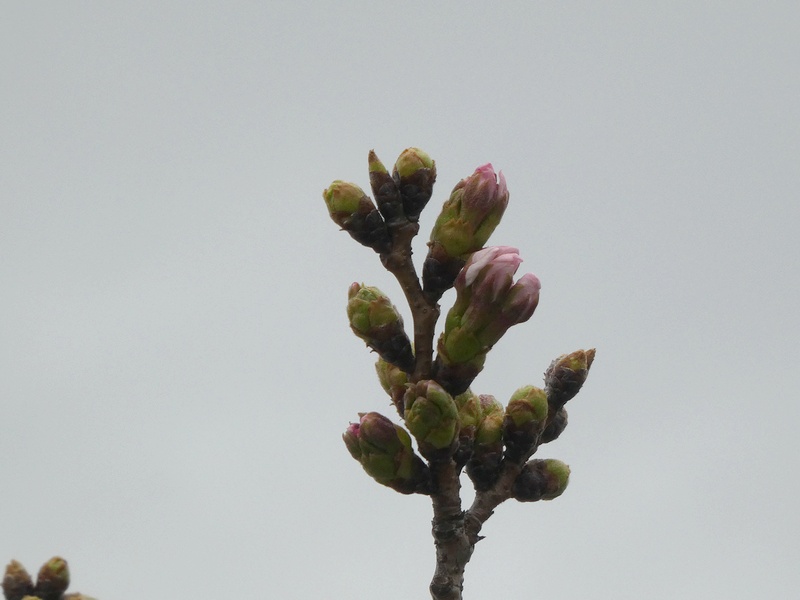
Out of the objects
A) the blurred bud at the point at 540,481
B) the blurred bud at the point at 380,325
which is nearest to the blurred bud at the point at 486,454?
the blurred bud at the point at 540,481

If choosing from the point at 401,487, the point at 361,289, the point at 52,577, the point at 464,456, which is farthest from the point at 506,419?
the point at 52,577

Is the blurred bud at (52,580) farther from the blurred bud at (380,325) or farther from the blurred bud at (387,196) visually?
the blurred bud at (387,196)

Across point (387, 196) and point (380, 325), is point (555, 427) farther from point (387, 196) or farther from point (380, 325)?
point (387, 196)

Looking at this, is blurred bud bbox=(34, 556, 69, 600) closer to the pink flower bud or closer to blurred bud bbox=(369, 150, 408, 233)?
blurred bud bbox=(369, 150, 408, 233)

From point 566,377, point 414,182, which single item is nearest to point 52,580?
point 414,182

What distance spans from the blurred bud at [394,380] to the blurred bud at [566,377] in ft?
2.77

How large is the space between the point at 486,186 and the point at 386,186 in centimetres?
53

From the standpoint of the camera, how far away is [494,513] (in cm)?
517

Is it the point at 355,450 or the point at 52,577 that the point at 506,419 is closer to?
the point at 355,450

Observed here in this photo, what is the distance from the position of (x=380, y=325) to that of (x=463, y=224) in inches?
24.3

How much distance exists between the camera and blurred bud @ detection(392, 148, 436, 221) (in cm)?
507

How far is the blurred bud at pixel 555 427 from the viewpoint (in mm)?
5578

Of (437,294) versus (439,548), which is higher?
(437,294)

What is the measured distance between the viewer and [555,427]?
5.62 m
